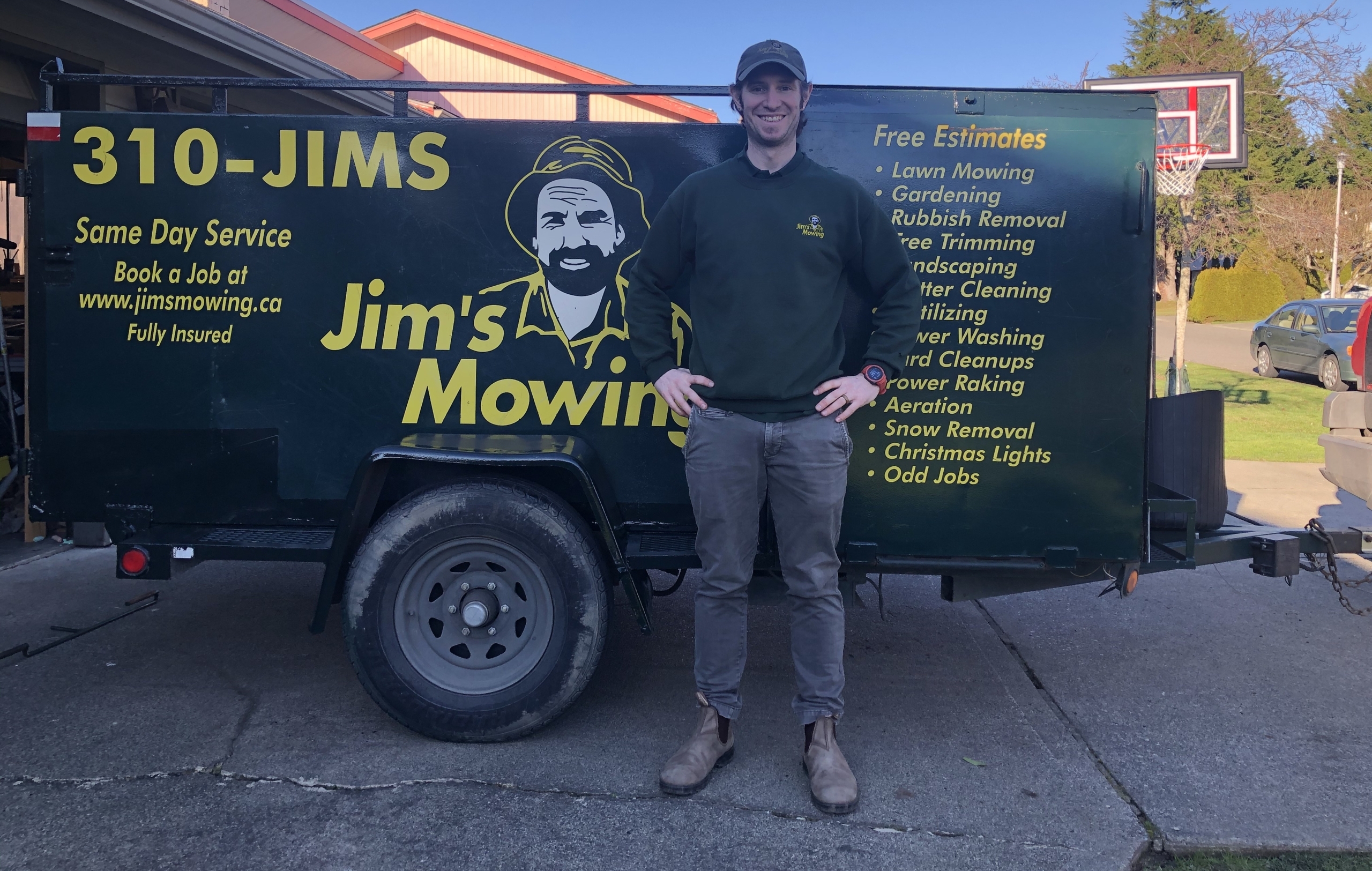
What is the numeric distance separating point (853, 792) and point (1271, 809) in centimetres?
136

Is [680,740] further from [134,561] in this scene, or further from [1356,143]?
[1356,143]

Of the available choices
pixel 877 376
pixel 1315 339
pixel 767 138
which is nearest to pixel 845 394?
pixel 877 376

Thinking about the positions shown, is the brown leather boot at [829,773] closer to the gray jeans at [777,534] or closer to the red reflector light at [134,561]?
the gray jeans at [777,534]

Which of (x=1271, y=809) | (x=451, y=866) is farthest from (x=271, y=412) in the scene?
(x=1271, y=809)

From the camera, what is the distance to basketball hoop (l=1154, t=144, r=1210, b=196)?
1001cm

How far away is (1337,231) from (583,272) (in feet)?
123

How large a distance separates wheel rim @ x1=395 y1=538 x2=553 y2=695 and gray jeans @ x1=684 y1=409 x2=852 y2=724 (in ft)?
2.06

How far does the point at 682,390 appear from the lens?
10.3 feet

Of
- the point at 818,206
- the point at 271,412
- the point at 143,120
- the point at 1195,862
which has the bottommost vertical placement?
the point at 1195,862

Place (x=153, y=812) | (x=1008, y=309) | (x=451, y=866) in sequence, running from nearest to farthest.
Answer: (x=451, y=866) → (x=153, y=812) → (x=1008, y=309)

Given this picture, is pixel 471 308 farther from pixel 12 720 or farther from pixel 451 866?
pixel 12 720

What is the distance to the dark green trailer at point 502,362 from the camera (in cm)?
337

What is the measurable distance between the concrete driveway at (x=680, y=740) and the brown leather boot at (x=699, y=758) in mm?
58

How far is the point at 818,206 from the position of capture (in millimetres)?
3080
